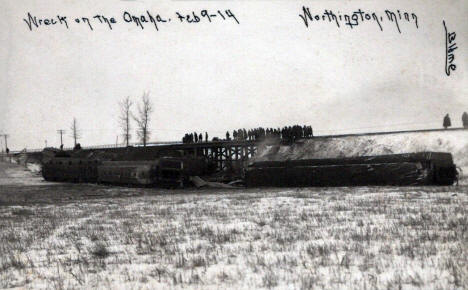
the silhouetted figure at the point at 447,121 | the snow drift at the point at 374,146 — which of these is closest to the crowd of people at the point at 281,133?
the snow drift at the point at 374,146

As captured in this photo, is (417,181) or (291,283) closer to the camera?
(291,283)

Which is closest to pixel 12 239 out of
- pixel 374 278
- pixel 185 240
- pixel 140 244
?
pixel 140 244

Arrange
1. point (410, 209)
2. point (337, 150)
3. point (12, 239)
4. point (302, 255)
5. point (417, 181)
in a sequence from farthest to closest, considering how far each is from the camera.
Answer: point (337, 150) < point (417, 181) < point (410, 209) < point (12, 239) < point (302, 255)

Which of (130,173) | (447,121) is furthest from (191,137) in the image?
(447,121)

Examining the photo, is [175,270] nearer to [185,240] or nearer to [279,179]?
[185,240]

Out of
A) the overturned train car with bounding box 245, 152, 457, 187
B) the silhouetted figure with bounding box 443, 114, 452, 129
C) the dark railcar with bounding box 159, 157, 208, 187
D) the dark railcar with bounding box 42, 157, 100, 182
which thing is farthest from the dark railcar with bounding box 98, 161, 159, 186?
the silhouetted figure with bounding box 443, 114, 452, 129

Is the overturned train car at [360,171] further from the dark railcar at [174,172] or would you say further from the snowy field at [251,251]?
the snowy field at [251,251]

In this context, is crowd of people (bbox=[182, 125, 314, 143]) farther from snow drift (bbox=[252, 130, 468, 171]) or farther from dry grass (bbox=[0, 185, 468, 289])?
dry grass (bbox=[0, 185, 468, 289])
